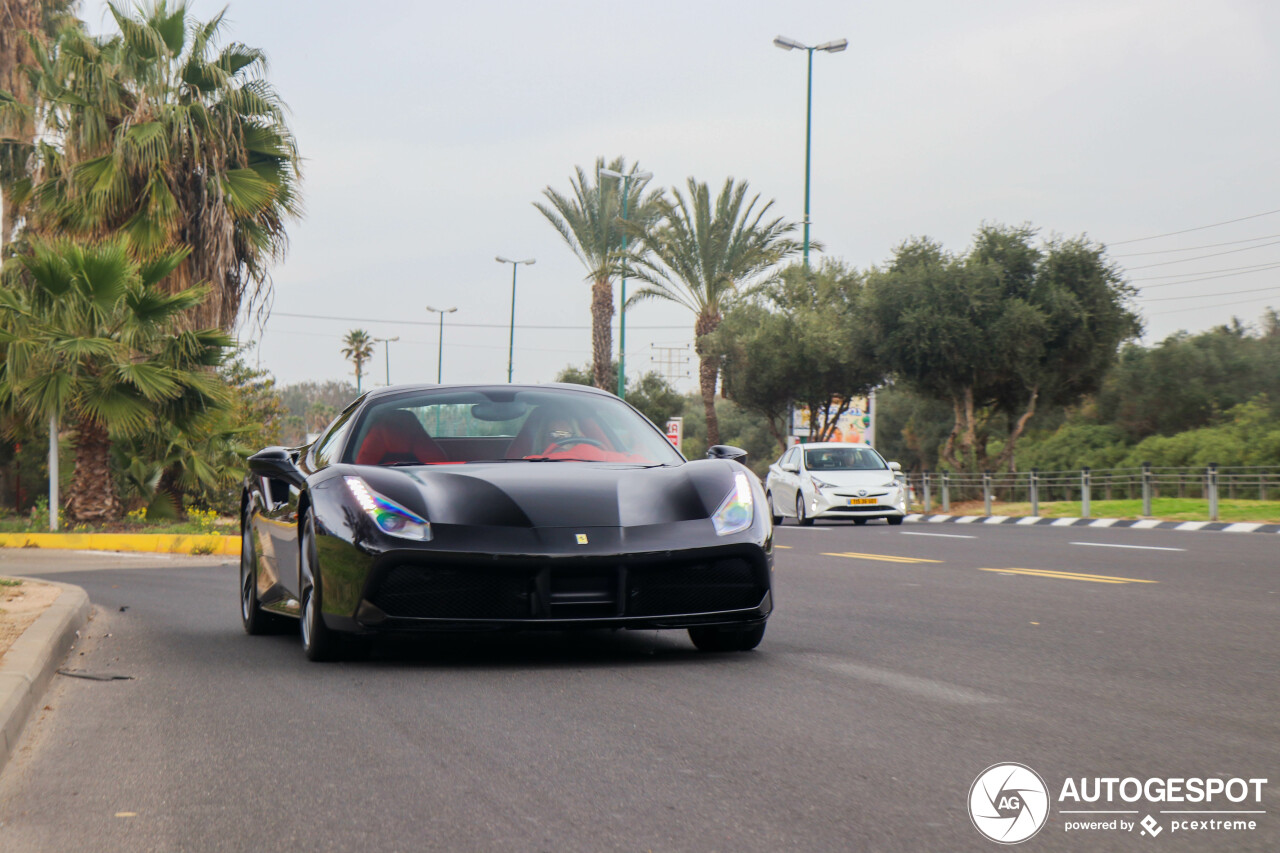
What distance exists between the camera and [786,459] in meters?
26.9

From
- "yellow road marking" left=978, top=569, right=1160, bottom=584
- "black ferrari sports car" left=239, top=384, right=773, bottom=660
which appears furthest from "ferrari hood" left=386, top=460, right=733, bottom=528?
"yellow road marking" left=978, top=569, right=1160, bottom=584

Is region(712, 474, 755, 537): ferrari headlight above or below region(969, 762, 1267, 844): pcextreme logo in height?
above

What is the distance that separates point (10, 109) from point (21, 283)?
408 centimetres

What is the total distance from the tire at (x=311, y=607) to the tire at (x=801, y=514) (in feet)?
62.3

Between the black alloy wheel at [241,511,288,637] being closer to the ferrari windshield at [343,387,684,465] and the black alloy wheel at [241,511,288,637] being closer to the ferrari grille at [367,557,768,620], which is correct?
the ferrari windshield at [343,387,684,465]

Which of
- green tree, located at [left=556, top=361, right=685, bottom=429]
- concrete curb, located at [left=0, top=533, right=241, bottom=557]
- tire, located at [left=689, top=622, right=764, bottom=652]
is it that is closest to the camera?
tire, located at [left=689, top=622, right=764, bottom=652]

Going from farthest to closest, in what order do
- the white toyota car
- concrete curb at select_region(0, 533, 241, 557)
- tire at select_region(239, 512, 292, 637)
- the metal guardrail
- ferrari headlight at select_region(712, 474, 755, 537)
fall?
the metal guardrail, the white toyota car, concrete curb at select_region(0, 533, 241, 557), tire at select_region(239, 512, 292, 637), ferrari headlight at select_region(712, 474, 755, 537)

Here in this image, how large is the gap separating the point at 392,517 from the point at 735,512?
1.46 meters

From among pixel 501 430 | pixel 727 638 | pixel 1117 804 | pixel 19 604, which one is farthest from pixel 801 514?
pixel 1117 804

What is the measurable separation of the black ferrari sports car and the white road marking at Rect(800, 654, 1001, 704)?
0.36 meters

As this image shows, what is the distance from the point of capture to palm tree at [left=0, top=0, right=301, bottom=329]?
2152cm

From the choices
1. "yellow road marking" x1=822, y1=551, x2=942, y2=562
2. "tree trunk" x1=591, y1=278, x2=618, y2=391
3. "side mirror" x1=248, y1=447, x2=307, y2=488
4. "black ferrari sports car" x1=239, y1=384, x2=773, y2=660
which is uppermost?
"tree trunk" x1=591, y1=278, x2=618, y2=391

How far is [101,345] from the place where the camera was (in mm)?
18125

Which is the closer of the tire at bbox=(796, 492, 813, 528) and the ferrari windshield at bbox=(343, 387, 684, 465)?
the ferrari windshield at bbox=(343, 387, 684, 465)
